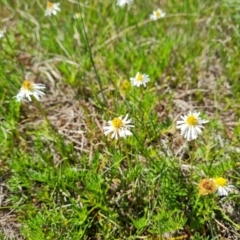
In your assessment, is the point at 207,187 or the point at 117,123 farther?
the point at 117,123

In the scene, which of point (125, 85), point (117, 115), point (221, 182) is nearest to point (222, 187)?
point (221, 182)

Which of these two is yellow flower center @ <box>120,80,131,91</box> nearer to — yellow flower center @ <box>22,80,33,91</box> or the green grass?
the green grass

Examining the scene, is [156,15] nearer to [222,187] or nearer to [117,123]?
[117,123]

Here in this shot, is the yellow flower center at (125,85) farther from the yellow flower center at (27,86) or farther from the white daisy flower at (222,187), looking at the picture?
the white daisy flower at (222,187)

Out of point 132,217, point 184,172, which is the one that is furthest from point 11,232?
point 184,172

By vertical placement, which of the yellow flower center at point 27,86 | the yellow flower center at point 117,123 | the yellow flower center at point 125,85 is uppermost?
the yellow flower center at point 125,85

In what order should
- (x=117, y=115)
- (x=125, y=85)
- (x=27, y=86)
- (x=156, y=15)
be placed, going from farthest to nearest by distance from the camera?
1. (x=156, y=15)
2. (x=125, y=85)
3. (x=117, y=115)
4. (x=27, y=86)

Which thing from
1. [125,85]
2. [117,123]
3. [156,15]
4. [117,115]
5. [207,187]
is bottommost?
[207,187]

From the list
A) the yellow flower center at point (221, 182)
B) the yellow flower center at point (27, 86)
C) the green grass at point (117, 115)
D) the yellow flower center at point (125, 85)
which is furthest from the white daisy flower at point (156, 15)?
the yellow flower center at point (221, 182)

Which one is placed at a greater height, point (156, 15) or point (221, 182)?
point (156, 15)
